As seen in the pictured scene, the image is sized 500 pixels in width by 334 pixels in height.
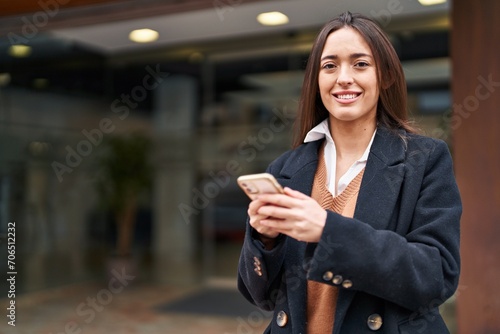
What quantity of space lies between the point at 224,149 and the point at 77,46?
3.04 metres

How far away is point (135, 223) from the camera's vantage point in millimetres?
10234

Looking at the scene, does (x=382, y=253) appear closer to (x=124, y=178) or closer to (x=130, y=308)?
(x=130, y=308)

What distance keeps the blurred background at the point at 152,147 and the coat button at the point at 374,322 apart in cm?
497

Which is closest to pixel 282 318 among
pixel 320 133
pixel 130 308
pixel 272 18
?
pixel 320 133

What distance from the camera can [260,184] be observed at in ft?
3.54

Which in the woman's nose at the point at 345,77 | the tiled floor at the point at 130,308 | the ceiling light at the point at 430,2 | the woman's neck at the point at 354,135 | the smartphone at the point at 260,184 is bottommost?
the tiled floor at the point at 130,308

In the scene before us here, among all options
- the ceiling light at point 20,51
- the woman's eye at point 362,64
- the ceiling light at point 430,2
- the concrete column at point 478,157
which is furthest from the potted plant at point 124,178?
the woman's eye at point 362,64

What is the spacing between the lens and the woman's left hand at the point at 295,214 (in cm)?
108

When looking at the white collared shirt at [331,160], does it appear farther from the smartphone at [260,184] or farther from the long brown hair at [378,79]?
the smartphone at [260,184]

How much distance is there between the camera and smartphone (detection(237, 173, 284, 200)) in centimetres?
106

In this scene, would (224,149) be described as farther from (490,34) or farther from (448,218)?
(448,218)

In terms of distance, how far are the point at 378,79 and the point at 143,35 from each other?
21.7 feet

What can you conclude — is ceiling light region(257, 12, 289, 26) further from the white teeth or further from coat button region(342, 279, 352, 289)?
coat button region(342, 279, 352, 289)

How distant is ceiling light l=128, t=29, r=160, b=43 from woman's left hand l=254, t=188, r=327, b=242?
250 inches
